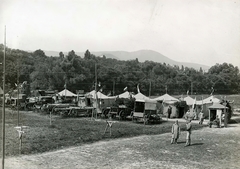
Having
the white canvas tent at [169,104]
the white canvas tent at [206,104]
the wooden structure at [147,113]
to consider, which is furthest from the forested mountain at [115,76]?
the wooden structure at [147,113]

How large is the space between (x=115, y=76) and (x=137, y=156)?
58.3 metres

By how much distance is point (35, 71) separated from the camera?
189 feet

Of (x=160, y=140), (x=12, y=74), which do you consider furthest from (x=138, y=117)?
(x=12, y=74)

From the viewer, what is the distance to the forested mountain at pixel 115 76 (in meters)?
54.7

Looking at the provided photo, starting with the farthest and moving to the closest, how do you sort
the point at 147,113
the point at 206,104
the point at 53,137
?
the point at 206,104
the point at 147,113
the point at 53,137

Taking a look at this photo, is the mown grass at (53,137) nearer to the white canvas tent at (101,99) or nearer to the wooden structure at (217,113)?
the wooden structure at (217,113)

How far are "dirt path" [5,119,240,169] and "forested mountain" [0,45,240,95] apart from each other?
33.7 metres

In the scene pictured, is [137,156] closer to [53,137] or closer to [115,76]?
[53,137]

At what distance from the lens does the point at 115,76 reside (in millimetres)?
69938

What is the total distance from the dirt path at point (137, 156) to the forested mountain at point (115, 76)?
33.7 meters

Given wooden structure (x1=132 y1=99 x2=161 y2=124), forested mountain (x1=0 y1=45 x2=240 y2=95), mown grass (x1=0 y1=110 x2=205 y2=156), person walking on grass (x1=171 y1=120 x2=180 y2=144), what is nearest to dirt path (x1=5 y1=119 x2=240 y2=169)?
person walking on grass (x1=171 y1=120 x2=180 y2=144)

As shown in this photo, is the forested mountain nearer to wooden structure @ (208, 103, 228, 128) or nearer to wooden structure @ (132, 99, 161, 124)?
wooden structure @ (208, 103, 228, 128)

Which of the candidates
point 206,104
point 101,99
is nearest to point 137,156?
point 206,104

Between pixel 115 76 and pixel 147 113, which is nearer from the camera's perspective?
pixel 147 113
